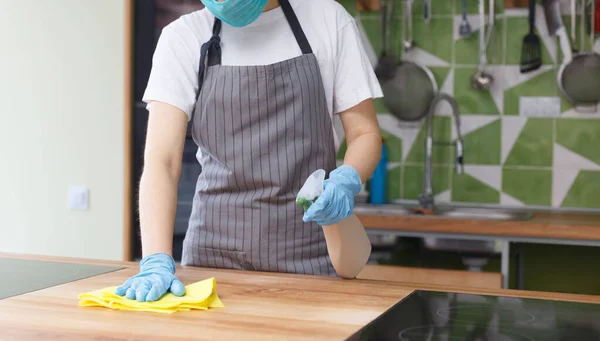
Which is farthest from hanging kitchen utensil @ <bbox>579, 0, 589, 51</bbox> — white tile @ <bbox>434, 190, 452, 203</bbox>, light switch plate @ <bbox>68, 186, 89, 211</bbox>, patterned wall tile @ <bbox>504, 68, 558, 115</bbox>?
light switch plate @ <bbox>68, 186, 89, 211</bbox>

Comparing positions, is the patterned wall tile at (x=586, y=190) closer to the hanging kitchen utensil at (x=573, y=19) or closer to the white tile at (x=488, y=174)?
the white tile at (x=488, y=174)

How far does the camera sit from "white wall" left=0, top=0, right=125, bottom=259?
2850 mm

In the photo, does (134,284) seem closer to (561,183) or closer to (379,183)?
(379,183)

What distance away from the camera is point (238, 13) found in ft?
4.98

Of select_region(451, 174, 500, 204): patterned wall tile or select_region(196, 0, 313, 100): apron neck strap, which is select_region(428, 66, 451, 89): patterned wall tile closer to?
select_region(451, 174, 500, 204): patterned wall tile

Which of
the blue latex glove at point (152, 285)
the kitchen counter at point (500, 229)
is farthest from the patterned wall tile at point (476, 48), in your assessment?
the blue latex glove at point (152, 285)

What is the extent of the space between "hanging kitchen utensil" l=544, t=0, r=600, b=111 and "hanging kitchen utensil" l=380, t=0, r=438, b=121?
473 millimetres

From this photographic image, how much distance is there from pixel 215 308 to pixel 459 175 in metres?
1.93

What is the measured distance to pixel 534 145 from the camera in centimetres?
282

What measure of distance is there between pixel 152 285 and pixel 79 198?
1.85 meters

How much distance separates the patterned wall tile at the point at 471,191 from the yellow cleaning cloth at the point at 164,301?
1.88 metres

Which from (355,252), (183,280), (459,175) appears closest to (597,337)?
(355,252)

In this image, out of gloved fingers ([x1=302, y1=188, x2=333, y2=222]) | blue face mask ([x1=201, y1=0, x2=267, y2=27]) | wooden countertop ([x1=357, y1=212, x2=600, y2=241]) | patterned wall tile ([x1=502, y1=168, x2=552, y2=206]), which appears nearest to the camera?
gloved fingers ([x1=302, y1=188, x2=333, y2=222])

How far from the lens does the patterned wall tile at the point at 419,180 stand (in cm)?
292
